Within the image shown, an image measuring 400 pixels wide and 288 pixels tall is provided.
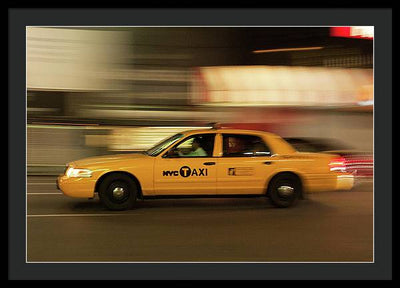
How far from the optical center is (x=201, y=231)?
7824 mm

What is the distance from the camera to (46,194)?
11102 mm

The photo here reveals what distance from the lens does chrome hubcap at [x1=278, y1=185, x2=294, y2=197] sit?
30.9 feet

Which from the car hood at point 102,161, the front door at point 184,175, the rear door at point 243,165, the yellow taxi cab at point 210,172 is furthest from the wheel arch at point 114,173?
the rear door at point 243,165

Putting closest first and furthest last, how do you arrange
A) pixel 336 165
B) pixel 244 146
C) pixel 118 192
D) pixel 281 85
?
1. pixel 118 192
2. pixel 244 146
3. pixel 336 165
4. pixel 281 85

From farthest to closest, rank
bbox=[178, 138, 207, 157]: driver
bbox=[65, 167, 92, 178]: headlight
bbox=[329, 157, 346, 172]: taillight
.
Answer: bbox=[329, 157, 346, 172]: taillight, bbox=[178, 138, 207, 157]: driver, bbox=[65, 167, 92, 178]: headlight

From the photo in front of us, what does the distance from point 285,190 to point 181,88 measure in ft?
23.6

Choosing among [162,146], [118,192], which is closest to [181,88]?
[162,146]

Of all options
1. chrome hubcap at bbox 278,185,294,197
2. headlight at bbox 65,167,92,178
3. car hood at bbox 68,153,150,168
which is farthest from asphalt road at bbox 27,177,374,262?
car hood at bbox 68,153,150,168

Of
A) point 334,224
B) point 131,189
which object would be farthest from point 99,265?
point 334,224

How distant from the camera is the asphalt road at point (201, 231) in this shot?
6.64 m

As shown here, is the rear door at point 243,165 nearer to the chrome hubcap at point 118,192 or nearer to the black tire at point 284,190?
the black tire at point 284,190

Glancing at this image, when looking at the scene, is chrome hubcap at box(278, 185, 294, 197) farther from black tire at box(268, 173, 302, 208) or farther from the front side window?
the front side window

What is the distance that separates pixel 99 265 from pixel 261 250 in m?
2.06

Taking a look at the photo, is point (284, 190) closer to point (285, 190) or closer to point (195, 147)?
A: point (285, 190)
